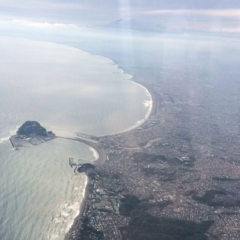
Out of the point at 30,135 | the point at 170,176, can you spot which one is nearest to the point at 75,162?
the point at 30,135

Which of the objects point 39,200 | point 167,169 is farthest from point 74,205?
point 167,169

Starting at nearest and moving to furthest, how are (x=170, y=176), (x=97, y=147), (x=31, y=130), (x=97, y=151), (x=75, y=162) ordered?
1. (x=170, y=176)
2. (x=75, y=162)
3. (x=97, y=151)
4. (x=97, y=147)
5. (x=31, y=130)

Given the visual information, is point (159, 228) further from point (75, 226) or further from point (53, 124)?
point (53, 124)

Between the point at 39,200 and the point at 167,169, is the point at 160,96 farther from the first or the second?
the point at 39,200

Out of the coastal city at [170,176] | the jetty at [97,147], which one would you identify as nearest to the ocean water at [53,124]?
the jetty at [97,147]

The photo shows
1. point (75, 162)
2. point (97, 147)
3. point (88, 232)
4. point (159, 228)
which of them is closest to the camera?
point (88, 232)

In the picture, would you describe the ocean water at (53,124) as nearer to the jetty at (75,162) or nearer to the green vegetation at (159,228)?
the jetty at (75,162)
